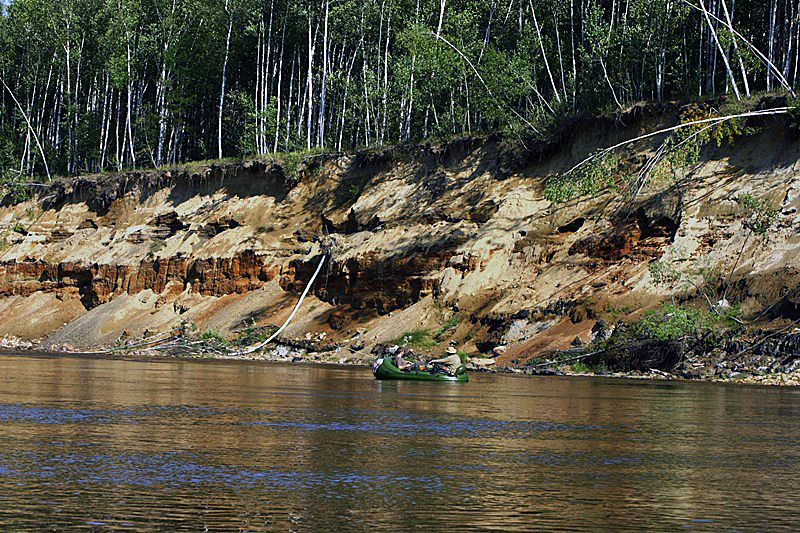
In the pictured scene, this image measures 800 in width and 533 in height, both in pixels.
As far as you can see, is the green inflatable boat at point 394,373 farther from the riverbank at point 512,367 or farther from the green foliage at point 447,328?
the green foliage at point 447,328

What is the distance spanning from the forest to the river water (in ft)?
79.5

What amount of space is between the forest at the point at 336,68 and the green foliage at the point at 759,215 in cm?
571

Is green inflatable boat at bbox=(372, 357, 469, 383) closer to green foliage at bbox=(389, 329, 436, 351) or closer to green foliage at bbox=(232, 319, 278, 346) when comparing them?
green foliage at bbox=(389, 329, 436, 351)

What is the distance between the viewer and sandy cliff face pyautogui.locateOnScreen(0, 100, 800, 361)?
42.1 m

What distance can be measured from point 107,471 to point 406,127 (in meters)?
53.4

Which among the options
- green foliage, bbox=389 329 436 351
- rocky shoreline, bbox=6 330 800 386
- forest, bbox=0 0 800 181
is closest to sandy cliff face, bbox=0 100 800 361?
green foliage, bbox=389 329 436 351

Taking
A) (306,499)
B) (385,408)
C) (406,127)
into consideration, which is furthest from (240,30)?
(306,499)

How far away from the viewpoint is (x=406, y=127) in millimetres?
64062

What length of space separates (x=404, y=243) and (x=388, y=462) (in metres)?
38.9

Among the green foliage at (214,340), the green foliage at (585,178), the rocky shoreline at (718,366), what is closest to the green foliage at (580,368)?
the rocky shoreline at (718,366)

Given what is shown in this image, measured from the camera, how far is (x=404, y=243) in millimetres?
52094

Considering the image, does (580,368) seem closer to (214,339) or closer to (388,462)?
(214,339)

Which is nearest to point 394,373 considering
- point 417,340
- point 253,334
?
point 417,340

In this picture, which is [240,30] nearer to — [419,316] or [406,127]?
[406,127]
